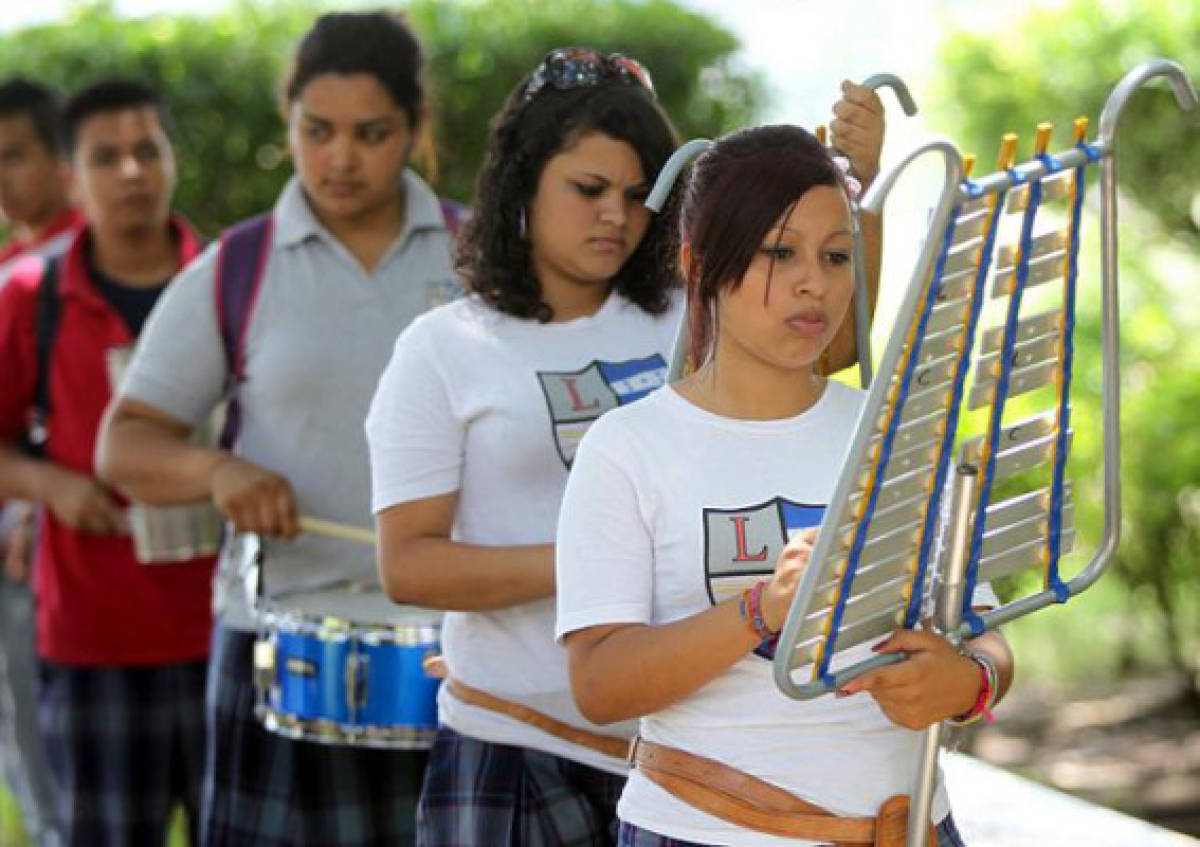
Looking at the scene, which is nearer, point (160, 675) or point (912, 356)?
point (912, 356)

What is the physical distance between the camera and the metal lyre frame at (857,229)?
2.97 m

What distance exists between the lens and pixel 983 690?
111 inches

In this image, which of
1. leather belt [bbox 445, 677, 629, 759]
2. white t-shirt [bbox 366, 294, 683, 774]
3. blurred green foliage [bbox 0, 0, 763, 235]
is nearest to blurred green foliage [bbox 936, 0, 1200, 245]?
blurred green foliage [bbox 0, 0, 763, 235]

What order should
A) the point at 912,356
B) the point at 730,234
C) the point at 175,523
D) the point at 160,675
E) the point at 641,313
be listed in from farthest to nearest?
the point at 160,675 → the point at 175,523 → the point at 641,313 → the point at 730,234 → the point at 912,356

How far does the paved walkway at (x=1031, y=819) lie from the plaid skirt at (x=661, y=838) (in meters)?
2.21

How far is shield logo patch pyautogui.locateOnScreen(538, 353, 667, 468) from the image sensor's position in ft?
12.2

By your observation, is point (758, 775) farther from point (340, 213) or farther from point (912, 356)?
point (340, 213)

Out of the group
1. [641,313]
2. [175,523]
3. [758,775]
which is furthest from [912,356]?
[175,523]

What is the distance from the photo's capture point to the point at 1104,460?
2.78 metres

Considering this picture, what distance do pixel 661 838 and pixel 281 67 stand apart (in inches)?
257

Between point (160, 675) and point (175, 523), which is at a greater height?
point (175, 523)

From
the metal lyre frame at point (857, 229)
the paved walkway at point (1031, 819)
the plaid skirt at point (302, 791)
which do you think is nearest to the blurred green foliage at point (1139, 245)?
the paved walkway at point (1031, 819)

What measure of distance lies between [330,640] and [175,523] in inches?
42.9

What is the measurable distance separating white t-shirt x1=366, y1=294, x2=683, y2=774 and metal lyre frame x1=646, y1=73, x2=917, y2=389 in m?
0.55
